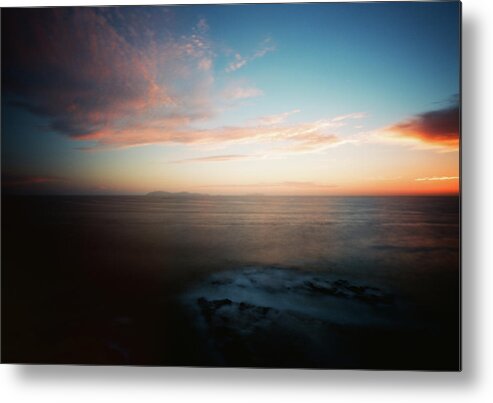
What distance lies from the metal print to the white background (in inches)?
3.4

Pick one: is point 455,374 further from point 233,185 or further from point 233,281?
point 233,185

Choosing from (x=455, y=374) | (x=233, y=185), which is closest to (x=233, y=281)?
(x=233, y=185)

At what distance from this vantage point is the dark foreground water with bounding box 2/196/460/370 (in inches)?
65.7

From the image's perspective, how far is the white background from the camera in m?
1.69

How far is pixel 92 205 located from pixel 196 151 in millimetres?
516

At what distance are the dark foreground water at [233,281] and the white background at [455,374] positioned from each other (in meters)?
0.09

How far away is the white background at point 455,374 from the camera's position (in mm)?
1689

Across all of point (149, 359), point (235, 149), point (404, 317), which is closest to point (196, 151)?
point (235, 149)

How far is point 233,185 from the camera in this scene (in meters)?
1.75

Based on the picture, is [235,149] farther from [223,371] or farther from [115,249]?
[223,371]

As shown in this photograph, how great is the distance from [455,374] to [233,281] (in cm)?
103

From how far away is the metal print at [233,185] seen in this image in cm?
168

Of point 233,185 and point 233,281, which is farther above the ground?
point 233,185

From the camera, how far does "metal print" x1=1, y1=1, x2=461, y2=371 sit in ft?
5.50
